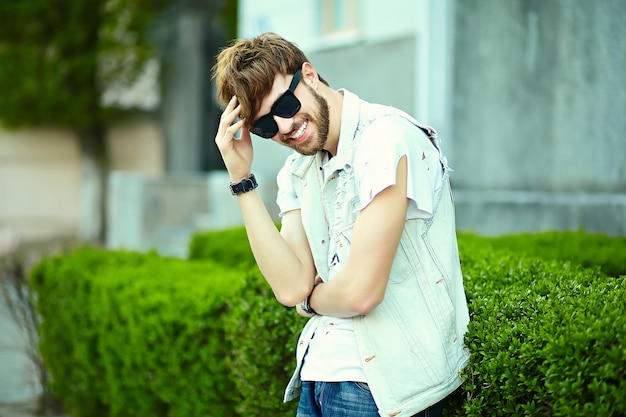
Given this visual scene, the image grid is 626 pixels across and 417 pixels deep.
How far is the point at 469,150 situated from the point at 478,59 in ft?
3.33

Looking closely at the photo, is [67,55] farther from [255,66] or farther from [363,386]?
[363,386]

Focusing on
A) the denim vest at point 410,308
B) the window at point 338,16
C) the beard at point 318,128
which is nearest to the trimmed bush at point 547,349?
the denim vest at point 410,308

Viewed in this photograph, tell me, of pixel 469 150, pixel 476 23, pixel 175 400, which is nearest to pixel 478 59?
pixel 476 23

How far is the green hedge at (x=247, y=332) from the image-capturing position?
236 cm

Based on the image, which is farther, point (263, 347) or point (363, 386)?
point (263, 347)

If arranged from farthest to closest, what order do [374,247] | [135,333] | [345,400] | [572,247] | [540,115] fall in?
[540,115], [572,247], [135,333], [345,400], [374,247]

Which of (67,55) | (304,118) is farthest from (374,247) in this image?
(67,55)

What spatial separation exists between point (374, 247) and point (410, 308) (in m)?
0.27

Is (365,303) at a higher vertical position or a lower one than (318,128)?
lower

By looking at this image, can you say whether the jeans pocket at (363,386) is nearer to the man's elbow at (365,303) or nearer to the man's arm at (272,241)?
the man's elbow at (365,303)

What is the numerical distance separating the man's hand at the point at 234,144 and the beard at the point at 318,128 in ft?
0.75

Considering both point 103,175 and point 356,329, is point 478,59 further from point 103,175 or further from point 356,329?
point 103,175

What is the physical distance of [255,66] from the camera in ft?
8.42

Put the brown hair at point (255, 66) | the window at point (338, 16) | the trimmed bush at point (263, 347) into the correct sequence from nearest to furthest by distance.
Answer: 1. the brown hair at point (255, 66)
2. the trimmed bush at point (263, 347)
3. the window at point (338, 16)
